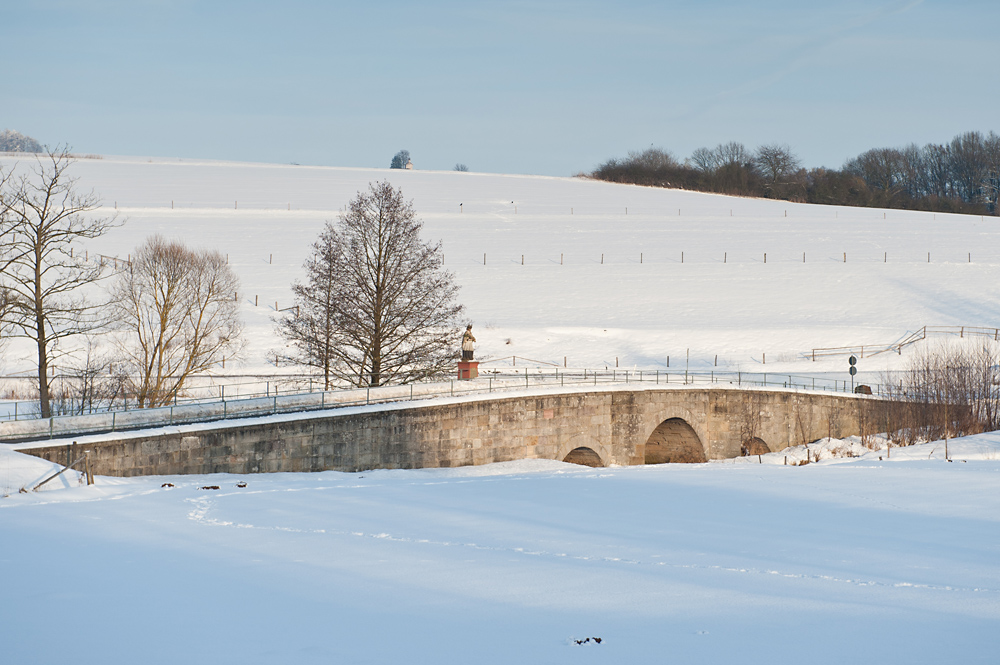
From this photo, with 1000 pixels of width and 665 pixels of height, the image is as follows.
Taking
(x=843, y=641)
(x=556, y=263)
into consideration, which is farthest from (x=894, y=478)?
(x=556, y=263)

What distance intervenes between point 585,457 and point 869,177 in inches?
4063

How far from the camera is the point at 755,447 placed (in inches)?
1457

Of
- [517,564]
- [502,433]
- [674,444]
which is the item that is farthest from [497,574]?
[674,444]

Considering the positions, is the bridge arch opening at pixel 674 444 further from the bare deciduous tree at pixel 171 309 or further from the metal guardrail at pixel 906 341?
the bare deciduous tree at pixel 171 309

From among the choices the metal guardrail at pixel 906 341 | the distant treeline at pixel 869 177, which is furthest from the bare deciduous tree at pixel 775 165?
the metal guardrail at pixel 906 341

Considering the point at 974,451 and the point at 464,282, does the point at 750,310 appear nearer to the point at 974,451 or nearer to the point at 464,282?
the point at 464,282

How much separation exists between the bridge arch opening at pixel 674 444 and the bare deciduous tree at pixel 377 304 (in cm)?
973

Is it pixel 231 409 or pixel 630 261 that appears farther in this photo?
pixel 630 261

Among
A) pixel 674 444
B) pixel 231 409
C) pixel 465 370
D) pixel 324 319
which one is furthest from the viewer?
pixel 674 444

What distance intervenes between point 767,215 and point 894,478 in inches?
2859

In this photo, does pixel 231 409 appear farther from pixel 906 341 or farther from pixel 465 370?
pixel 906 341

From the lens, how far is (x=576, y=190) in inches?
3974

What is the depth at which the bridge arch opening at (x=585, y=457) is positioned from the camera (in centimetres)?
3117

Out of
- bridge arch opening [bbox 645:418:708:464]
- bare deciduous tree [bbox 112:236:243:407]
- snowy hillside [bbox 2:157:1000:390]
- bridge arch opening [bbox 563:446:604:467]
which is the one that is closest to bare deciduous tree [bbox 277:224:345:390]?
bare deciduous tree [bbox 112:236:243:407]
